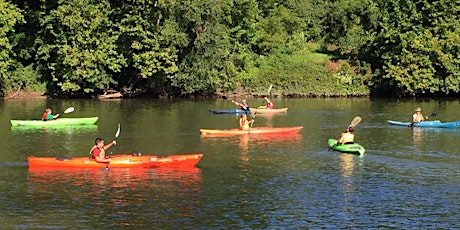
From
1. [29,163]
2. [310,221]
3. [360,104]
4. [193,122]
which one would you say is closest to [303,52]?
[360,104]

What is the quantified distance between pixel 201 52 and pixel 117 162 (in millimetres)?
36801

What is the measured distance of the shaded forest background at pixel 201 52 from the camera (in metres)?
64.1

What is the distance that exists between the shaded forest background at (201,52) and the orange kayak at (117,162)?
35.0m

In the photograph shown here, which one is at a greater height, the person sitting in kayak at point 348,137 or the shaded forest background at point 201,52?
the shaded forest background at point 201,52

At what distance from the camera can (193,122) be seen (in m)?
45.7

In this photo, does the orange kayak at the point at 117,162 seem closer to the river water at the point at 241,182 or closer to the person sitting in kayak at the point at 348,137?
the river water at the point at 241,182

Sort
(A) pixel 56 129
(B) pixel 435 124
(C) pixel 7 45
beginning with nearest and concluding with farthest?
1. (A) pixel 56 129
2. (B) pixel 435 124
3. (C) pixel 7 45

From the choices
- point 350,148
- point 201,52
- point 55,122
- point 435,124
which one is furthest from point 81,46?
point 350,148

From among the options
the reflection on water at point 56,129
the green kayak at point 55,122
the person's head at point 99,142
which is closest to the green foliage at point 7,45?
the green kayak at point 55,122

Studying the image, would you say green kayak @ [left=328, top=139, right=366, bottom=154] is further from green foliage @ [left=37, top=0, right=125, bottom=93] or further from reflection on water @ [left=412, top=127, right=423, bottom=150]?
green foliage @ [left=37, top=0, right=125, bottom=93]

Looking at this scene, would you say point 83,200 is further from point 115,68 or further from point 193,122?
point 115,68

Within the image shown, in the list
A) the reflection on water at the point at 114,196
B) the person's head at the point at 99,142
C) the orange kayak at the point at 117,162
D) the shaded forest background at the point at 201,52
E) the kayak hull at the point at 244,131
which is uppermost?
the shaded forest background at the point at 201,52

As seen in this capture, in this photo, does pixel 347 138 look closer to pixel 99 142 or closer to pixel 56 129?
pixel 99 142

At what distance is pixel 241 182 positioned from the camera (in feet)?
88.0
